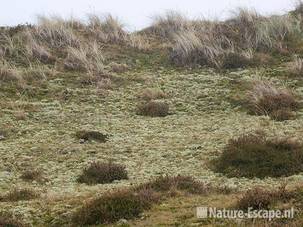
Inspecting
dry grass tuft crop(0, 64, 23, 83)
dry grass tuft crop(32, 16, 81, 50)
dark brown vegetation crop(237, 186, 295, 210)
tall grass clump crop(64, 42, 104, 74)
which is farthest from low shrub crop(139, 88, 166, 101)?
dark brown vegetation crop(237, 186, 295, 210)

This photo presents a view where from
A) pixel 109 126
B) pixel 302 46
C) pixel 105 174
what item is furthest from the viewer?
pixel 302 46

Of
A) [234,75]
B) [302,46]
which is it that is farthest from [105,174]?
[302,46]

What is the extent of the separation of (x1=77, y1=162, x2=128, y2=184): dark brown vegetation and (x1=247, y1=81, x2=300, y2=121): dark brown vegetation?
299 inches

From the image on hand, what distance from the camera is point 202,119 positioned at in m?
22.3

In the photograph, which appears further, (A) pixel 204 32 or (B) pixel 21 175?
(A) pixel 204 32

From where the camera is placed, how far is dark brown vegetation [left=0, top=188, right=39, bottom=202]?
14321 millimetres

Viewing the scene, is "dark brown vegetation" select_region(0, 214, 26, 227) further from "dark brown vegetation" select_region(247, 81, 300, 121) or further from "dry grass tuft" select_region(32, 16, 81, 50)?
"dry grass tuft" select_region(32, 16, 81, 50)

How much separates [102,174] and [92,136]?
423 centimetres

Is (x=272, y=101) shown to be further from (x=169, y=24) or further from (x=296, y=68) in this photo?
(x=169, y=24)

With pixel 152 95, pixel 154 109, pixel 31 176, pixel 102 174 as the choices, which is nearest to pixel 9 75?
pixel 152 95

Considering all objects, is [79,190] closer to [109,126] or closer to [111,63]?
[109,126]

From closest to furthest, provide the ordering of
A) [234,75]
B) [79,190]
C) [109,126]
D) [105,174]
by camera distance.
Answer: [79,190] → [105,174] → [109,126] → [234,75]

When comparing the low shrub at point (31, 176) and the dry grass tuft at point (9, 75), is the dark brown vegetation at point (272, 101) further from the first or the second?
the dry grass tuft at point (9, 75)

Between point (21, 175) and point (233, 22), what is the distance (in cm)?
2117
